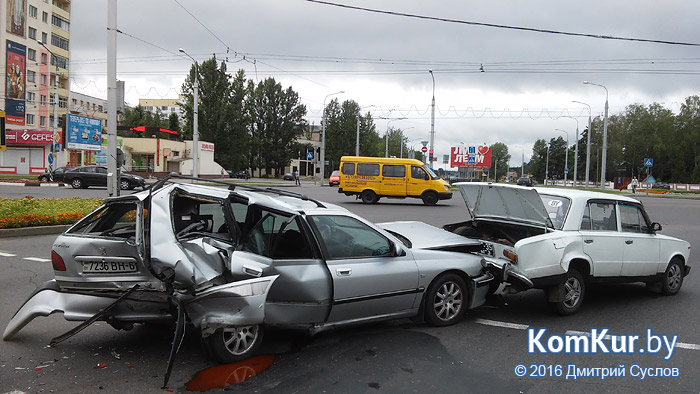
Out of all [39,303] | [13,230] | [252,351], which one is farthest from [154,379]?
[13,230]

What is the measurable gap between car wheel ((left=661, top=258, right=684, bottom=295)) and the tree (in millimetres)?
75316

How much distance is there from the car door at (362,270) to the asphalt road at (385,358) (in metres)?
0.40

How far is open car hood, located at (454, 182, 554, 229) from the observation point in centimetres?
649

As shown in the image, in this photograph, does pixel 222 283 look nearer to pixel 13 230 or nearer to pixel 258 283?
pixel 258 283

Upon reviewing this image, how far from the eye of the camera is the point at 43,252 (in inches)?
398

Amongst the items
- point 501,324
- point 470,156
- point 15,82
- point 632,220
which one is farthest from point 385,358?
point 15,82

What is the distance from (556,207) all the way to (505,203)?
709 millimetres

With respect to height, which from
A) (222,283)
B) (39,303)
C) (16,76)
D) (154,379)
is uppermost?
(16,76)

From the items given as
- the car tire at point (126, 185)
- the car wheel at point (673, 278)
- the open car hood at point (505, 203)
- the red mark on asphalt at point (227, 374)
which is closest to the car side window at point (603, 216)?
the open car hood at point (505, 203)

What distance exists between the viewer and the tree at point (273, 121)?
266 ft

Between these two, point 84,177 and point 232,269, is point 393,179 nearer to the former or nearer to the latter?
point 84,177

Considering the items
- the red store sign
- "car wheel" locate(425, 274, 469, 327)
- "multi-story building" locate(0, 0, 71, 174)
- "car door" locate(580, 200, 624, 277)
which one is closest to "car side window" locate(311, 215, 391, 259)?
"car wheel" locate(425, 274, 469, 327)

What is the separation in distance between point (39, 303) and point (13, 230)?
8.60 metres

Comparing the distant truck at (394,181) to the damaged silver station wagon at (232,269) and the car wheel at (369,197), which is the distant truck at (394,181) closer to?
the car wheel at (369,197)
